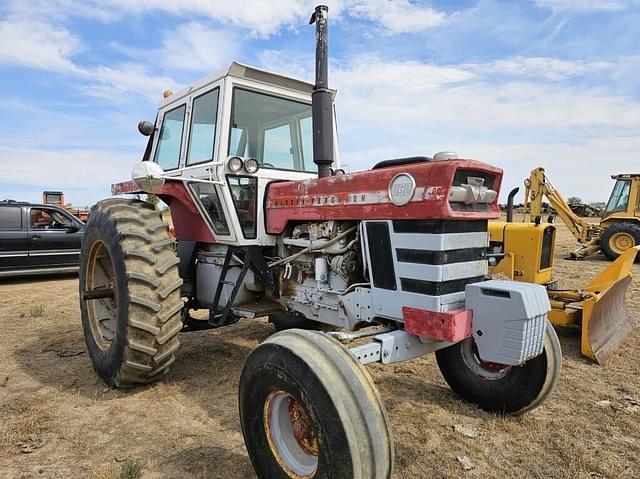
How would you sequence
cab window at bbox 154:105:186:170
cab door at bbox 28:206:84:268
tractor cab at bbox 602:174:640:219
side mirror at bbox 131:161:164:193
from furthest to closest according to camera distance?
tractor cab at bbox 602:174:640:219, cab door at bbox 28:206:84:268, cab window at bbox 154:105:186:170, side mirror at bbox 131:161:164:193

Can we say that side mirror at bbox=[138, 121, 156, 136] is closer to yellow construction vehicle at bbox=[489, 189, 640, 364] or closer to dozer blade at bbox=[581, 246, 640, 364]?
yellow construction vehicle at bbox=[489, 189, 640, 364]

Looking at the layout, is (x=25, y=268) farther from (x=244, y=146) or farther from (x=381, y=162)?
(x=381, y=162)

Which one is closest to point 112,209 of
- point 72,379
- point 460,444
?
point 72,379

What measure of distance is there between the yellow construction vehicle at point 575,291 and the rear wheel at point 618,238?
7890 mm

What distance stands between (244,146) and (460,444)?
2.75 metres

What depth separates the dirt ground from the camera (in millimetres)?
2625

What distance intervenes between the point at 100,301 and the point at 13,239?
5909 millimetres

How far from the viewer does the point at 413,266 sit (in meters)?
2.62

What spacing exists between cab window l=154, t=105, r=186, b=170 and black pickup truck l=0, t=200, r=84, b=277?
580 centimetres

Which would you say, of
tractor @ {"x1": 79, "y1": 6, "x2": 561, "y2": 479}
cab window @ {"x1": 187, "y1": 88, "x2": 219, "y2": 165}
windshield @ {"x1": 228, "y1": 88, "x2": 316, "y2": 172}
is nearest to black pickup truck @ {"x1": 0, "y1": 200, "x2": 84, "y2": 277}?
tractor @ {"x1": 79, "y1": 6, "x2": 561, "y2": 479}

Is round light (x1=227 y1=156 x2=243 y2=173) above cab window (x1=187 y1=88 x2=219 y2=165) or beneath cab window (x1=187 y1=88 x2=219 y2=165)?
beneath

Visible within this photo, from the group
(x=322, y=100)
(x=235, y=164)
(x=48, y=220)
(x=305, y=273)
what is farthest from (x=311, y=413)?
(x=48, y=220)

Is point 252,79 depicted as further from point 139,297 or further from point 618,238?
point 618,238

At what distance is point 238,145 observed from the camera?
389 cm
